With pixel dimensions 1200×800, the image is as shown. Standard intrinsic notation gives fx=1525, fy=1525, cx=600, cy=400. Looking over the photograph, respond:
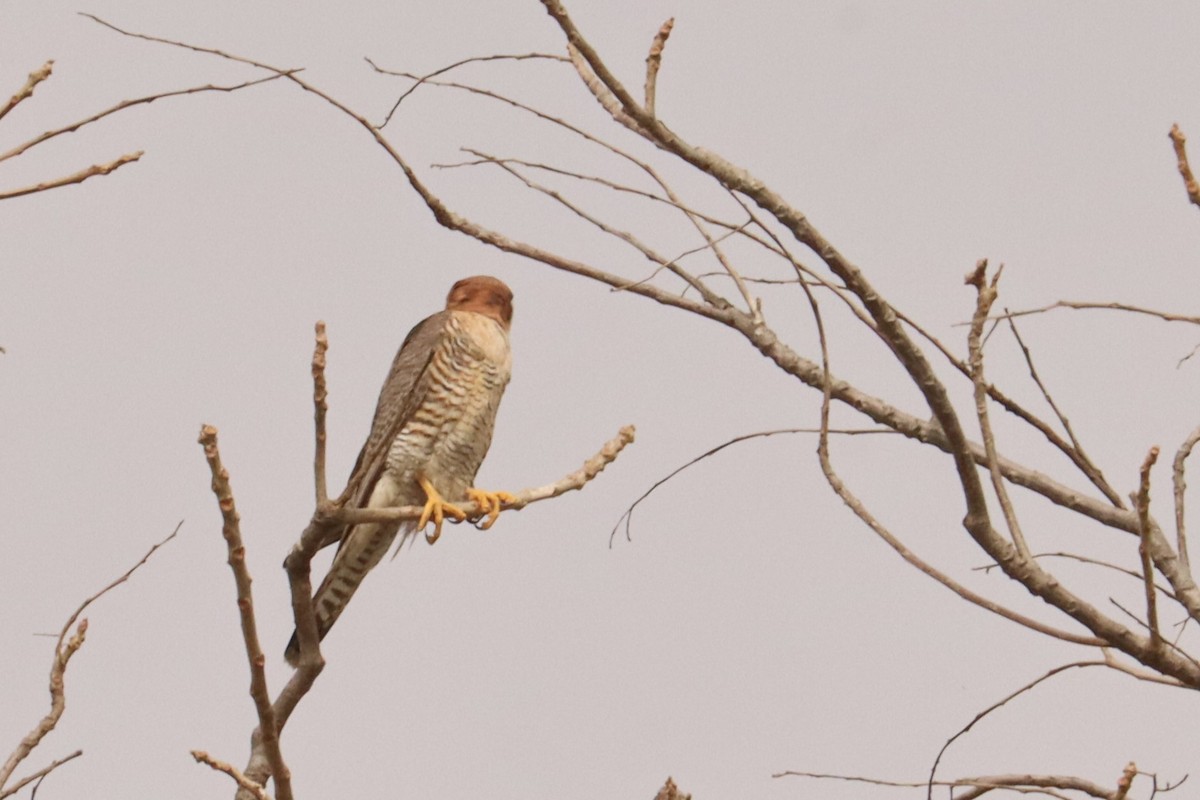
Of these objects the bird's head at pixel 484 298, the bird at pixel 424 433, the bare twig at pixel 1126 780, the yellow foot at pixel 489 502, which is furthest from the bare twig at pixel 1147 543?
the bird's head at pixel 484 298

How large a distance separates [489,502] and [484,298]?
1901 millimetres

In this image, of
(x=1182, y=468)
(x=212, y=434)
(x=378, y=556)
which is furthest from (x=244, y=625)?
(x=378, y=556)

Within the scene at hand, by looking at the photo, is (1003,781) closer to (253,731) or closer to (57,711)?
(253,731)

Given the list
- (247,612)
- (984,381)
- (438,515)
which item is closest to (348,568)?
(438,515)

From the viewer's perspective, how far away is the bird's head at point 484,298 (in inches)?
322

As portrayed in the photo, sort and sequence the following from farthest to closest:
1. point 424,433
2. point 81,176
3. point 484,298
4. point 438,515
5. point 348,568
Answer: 1. point 484,298
2. point 424,433
3. point 348,568
4. point 438,515
5. point 81,176

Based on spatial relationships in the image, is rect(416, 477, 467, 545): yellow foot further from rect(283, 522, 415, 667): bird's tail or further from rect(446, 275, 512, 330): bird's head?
rect(446, 275, 512, 330): bird's head

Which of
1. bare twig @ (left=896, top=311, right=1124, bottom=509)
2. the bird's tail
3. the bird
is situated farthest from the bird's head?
bare twig @ (left=896, top=311, right=1124, bottom=509)

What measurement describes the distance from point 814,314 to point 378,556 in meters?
3.89

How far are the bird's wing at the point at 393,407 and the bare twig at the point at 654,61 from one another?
11.7 feet

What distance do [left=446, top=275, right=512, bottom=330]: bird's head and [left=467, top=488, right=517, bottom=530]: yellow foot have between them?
1.69 meters

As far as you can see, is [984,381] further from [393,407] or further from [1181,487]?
[393,407]

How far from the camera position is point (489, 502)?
21.6 ft

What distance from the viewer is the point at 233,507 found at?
3.54 m
